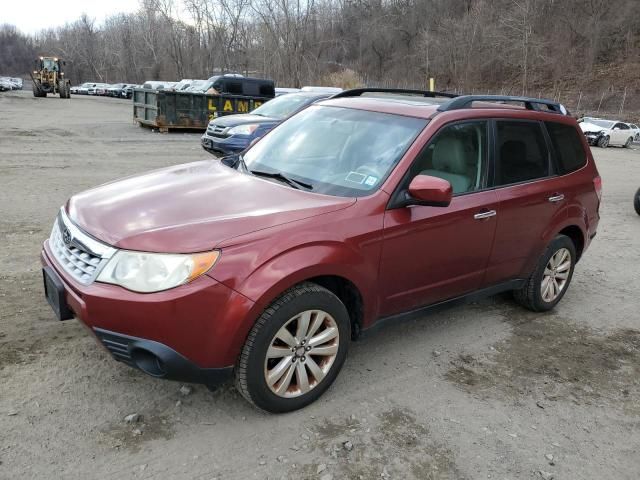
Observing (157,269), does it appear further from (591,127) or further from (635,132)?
(635,132)

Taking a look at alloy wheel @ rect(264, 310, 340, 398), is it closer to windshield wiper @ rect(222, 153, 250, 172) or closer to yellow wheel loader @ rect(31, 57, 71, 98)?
windshield wiper @ rect(222, 153, 250, 172)

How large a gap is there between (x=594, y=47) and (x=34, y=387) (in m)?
57.1

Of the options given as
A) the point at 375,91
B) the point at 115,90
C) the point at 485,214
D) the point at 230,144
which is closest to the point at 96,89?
the point at 115,90

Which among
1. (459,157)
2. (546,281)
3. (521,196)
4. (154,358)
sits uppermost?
(459,157)

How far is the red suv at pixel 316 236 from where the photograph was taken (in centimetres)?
273

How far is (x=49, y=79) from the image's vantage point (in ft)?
149

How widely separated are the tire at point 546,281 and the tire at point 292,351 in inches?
84.1

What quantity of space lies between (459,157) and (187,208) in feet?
6.38

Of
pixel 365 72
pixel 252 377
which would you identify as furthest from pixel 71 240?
pixel 365 72

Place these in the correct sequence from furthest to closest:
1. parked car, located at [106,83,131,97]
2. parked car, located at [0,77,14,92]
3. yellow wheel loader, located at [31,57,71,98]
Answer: parked car, located at [106,83,131,97] < parked car, located at [0,77,14,92] < yellow wheel loader, located at [31,57,71,98]

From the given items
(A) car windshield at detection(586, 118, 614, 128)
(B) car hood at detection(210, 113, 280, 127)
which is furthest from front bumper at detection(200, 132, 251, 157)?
(A) car windshield at detection(586, 118, 614, 128)

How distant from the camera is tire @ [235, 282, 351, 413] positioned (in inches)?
114

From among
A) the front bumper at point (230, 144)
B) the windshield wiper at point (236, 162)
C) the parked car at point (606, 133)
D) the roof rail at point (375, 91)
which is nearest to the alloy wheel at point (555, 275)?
the roof rail at point (375, 91)

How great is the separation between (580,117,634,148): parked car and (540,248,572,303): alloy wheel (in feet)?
79.5
